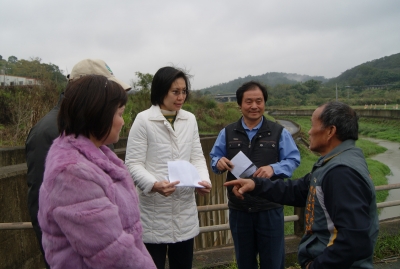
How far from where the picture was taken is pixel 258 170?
2.34 meters

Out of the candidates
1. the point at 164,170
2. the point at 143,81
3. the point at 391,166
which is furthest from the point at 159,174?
the point at 391,166

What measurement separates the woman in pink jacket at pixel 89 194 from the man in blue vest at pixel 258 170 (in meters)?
1.18

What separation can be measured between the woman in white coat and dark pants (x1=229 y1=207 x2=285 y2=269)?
356 millimetres

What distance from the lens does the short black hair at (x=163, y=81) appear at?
7.77 feet

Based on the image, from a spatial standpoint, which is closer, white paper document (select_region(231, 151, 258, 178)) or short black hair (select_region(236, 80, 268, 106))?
white paper document (select_region(231, 151, 258, 178))

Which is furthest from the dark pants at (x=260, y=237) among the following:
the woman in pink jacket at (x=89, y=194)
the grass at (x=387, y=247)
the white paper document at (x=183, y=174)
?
the grass at (x=387, y=247)

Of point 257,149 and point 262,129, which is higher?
point 262,129

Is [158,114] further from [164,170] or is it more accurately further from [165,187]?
[165,187]

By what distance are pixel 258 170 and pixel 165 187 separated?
66 cm

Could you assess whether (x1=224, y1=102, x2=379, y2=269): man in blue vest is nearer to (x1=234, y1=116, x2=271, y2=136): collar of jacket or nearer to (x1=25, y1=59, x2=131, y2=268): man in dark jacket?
(x1=234, y1=116, x2=271, y2=136): collar of jacket

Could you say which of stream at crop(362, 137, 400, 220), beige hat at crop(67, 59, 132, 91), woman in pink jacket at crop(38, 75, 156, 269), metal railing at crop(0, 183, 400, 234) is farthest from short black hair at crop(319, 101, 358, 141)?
stream at crop(362, 137, 400, 220)

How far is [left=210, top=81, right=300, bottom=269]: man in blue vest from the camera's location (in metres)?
2.39

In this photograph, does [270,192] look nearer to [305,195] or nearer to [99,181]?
[305,195]

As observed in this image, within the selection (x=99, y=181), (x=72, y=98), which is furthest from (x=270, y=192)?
(x=72, y=98)
